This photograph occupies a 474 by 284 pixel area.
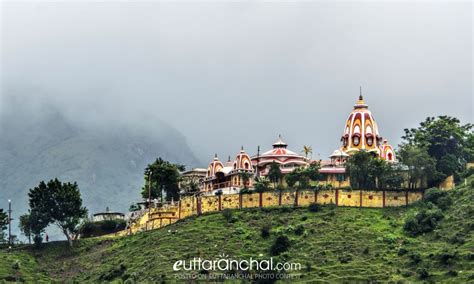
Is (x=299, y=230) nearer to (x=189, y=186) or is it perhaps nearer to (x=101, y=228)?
(x=189, y=186)

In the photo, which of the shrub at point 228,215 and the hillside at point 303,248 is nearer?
the hillside at point 303,248

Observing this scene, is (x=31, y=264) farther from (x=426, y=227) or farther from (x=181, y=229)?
(x=426, y=227)

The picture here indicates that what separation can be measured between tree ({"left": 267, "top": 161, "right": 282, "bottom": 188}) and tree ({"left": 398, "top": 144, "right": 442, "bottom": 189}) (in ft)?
39.8

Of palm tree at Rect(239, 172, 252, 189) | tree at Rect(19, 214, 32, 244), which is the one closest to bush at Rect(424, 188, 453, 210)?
palm tree at Rect(239, 172, 252, 189)

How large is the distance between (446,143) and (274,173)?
16905mm

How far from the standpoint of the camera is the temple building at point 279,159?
11462 centimetres

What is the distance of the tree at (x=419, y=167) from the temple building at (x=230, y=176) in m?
16.3

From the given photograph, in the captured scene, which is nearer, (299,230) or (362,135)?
(299,230)

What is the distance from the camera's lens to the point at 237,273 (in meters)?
92.8

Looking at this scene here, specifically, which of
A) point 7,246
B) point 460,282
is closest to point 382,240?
point 460,282

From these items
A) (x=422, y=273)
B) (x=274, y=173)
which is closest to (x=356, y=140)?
(x=274, y=173)

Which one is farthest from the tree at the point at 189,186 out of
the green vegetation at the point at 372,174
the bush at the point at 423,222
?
the bush at the point at 423,222

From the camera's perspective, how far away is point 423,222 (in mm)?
96562

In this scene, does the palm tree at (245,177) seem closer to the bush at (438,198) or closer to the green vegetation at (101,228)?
the green vegetation at (101,228)
